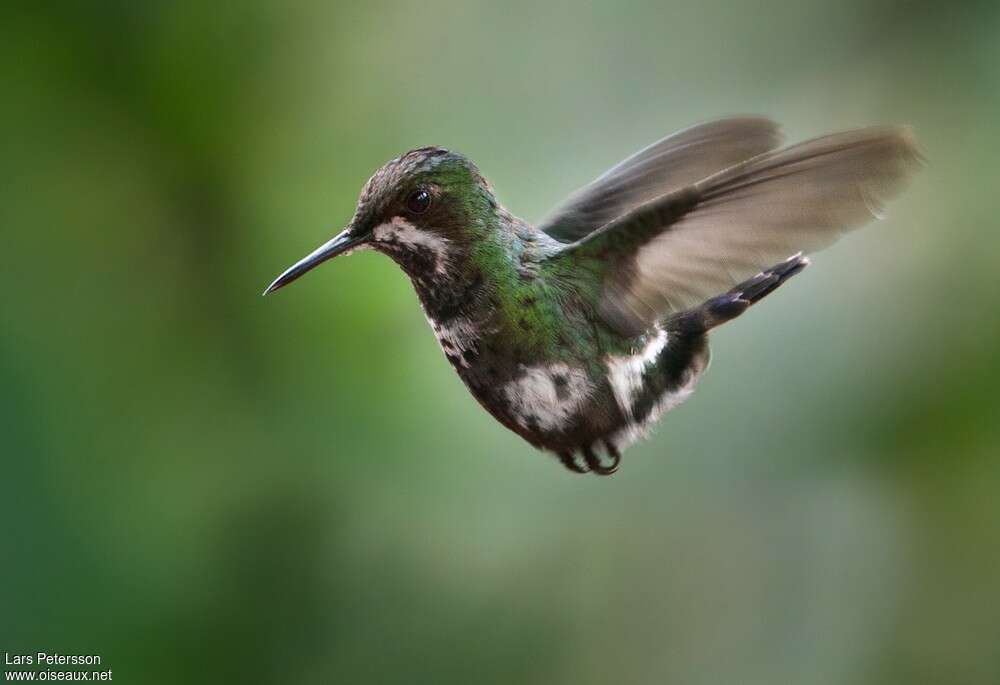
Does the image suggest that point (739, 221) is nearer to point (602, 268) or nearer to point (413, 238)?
point (602, 268)

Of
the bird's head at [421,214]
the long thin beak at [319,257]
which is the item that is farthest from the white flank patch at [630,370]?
the long thin beak at [319,257]

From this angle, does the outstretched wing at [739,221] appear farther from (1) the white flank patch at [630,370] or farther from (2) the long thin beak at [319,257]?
(2) the long thin beak at [319,257]

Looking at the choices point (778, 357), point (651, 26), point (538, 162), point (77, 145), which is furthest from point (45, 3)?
point (778, 357)

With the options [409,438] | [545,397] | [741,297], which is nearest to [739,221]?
[741,297]

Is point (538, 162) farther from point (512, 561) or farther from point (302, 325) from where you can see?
point (512, 561)

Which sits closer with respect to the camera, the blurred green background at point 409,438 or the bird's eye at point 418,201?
the bird's eye at point 418,201
